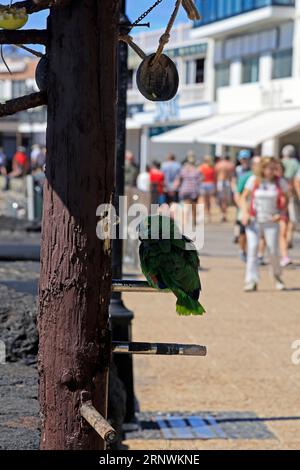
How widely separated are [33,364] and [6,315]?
0.35m

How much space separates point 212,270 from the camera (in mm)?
13336

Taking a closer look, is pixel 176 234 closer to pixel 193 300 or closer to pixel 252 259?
pixel 193 300

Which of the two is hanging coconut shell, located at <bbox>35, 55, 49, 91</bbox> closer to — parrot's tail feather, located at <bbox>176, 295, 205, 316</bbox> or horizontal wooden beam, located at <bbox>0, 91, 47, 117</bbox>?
horizontal wooden beam, located at <bbox>0, 91, 47, 117</bbox>

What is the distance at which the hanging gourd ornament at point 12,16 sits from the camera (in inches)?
94.7

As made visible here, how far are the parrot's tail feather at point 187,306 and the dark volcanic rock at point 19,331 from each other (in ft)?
4.94

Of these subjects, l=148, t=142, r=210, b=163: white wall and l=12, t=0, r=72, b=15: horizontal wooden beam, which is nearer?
l=12, t=0, r=72, b=15: horizontal wooden beam

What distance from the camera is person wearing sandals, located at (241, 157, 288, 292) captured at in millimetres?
11172

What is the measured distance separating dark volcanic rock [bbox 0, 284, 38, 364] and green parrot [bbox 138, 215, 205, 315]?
1489 millimetres

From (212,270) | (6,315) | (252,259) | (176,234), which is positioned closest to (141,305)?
(252,259)

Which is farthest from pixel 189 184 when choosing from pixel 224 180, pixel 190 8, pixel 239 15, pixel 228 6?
pixel 228 6

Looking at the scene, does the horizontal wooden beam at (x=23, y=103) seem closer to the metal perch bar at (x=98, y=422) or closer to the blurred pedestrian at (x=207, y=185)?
the metal perch bar at (x=98, y=422)

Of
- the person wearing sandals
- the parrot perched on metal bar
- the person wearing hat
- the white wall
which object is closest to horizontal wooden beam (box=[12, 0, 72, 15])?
the parrot perched on metal bar

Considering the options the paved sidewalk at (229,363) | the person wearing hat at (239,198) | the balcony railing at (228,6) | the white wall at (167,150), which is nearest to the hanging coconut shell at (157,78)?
the paved sidewalk at (229,363)

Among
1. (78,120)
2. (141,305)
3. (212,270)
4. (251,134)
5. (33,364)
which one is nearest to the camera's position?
(78,120)
